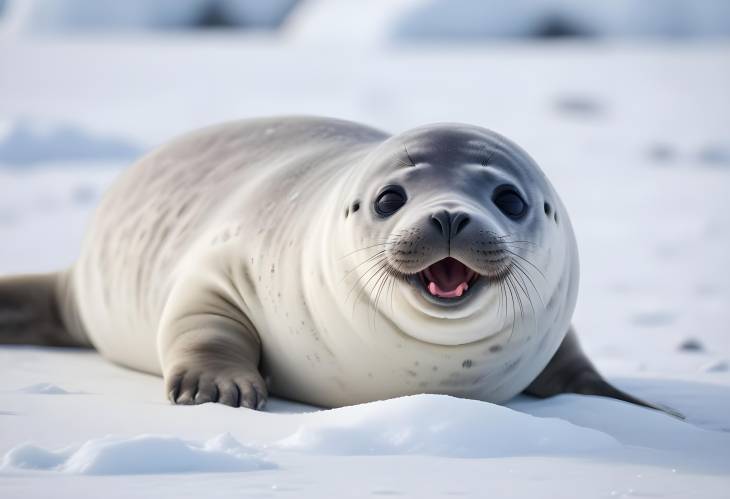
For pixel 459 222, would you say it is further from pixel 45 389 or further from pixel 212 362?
pixel 45 389

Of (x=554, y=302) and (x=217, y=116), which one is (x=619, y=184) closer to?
(x=217, y=116)

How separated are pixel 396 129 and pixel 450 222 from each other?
25.0ft

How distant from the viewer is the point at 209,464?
210cm

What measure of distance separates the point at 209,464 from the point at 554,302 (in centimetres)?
107

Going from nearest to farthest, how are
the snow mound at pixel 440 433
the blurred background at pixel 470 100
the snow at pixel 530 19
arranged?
the snow mound at pixel 440 433
the blurred background at pixel 470 100
the snow at pixel 530 19

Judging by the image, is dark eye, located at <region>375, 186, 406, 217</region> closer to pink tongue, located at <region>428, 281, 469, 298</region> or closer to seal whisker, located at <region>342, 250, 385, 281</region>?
seal whisker, located at <region>342, 250, 385, 281</region>

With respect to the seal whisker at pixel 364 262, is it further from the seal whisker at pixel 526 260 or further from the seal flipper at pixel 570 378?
the seal flipper at pixel 570 378

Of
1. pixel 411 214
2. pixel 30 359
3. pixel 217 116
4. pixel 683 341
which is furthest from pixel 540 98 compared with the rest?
pixel 411 214

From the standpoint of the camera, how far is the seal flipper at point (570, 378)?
3.17 meters

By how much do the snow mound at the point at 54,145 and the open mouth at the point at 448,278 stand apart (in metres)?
6.78

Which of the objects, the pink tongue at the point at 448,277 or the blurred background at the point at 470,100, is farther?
the blurred background at the point at 470,100

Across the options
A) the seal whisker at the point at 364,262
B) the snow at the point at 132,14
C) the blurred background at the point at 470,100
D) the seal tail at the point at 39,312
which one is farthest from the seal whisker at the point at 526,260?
the snow at the point at 132,14

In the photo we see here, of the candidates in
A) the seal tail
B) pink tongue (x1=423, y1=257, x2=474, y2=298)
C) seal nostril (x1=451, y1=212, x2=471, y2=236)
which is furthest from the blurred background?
the seal tail

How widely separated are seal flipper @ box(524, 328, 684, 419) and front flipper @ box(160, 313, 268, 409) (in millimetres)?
730
